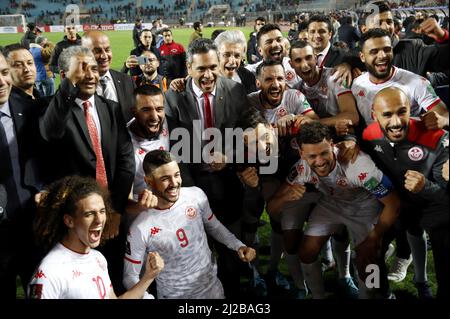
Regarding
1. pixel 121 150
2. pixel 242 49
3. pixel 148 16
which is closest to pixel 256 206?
pixel 121 150

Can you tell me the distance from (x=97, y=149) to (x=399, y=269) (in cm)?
173

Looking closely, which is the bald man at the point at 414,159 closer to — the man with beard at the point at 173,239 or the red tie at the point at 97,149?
the man with beard at the point at 173,239

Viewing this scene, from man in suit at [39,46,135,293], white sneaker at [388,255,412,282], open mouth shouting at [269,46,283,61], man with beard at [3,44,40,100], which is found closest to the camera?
man in suit at [39,46,135,293]

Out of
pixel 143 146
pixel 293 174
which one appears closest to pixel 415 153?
pixel 293 174

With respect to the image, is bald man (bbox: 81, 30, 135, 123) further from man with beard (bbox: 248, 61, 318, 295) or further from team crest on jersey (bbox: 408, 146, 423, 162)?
team crest on jersey (bbox: 408, 146, 423, 162)

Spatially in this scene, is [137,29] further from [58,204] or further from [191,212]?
[58,204]

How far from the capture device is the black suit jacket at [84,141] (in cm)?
181

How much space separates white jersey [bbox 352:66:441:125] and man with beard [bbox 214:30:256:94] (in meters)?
0.65

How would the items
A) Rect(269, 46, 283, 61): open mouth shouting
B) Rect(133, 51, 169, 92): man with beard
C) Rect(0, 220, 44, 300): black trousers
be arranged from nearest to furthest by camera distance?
Rect(0, 220, 44, 300): black trousers → Rect(269, 46, 283, 61): open mouth shouting → Rect(133, 51, 169, 92): man with beard

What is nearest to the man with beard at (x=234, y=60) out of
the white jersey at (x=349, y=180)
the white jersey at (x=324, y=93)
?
the white jersey at (x=324, y=93)

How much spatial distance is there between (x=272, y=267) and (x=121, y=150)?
1.13 meters

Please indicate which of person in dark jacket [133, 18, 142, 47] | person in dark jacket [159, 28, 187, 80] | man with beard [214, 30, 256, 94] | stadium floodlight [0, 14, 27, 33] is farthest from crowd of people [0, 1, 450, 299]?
person in dark jacket [159, 28, 187, 80]

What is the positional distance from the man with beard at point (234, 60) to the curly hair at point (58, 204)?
1.10 meters

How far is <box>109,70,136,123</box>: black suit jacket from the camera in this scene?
2215mm
